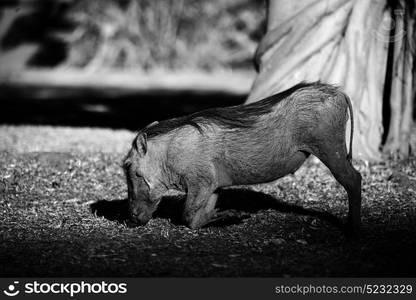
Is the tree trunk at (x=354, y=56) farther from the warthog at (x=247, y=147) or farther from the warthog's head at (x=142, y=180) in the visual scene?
the warthog's head at (x=142, y=180)

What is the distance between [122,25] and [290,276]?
13426mm

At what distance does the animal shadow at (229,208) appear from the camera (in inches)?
188

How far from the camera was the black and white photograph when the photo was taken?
402 centimetres

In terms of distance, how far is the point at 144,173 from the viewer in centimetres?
441

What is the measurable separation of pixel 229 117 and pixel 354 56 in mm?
2697

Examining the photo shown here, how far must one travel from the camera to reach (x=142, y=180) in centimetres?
445

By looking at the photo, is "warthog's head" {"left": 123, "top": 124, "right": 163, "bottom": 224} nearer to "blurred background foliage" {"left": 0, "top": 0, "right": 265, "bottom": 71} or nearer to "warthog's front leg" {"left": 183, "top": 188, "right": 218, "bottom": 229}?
"warthog's front leg" {"left": 183, "top": 188, "right": 218, "bottom": 229}

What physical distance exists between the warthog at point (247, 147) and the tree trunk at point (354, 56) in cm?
227

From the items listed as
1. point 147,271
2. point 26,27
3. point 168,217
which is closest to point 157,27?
point 26,27

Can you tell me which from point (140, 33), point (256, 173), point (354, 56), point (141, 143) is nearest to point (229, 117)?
point (256, 173)

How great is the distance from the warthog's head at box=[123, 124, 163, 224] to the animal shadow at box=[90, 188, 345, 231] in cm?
16

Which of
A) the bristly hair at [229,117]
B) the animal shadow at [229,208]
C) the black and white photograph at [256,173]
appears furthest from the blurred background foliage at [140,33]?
the bristly hair at [229,117]

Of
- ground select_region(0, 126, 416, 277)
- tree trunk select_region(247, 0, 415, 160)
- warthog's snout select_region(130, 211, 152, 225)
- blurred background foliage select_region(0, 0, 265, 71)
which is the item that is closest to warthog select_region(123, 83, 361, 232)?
warthog's snout select_region(130, 211, 152, 225)

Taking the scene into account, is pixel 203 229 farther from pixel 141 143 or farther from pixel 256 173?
pixel 141 143
